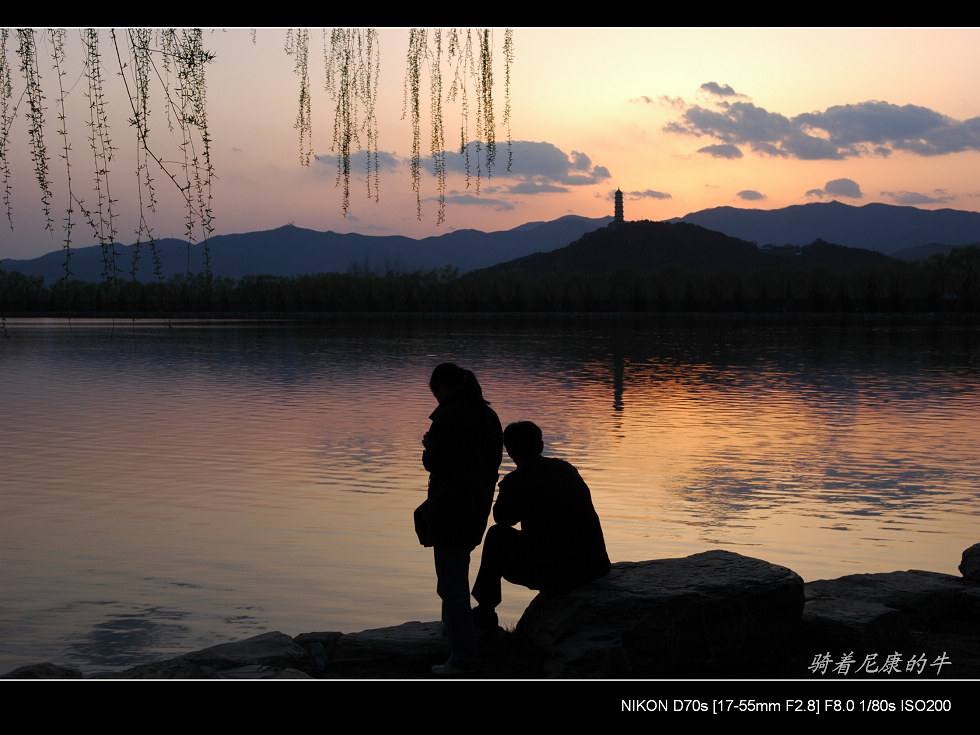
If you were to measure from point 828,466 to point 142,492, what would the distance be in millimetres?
12575

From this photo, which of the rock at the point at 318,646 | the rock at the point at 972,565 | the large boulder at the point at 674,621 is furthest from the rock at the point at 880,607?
the rock at the point at 318,646

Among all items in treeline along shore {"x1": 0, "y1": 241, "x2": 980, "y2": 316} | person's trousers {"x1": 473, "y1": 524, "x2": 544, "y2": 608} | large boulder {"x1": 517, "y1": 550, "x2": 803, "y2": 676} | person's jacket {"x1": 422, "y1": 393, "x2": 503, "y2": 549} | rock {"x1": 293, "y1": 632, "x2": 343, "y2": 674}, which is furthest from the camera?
treeline along shore {"x1": 0, "y1": 241, "x2": 980, "y2": 316}

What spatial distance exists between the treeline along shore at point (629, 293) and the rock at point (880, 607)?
438ft

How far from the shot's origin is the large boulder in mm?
6926

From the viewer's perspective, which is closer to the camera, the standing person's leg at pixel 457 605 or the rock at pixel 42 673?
the rock at pixel 42 673

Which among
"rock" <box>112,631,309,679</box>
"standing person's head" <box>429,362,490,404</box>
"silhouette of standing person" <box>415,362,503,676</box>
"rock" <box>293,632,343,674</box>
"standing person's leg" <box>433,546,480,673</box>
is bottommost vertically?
"rock" <box>293,632,343,674</box>

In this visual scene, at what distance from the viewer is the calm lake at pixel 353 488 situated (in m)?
10.1

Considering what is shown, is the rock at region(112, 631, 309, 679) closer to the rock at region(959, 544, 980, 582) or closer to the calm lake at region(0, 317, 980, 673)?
the calm lake at region(0, 317, 980, 673)

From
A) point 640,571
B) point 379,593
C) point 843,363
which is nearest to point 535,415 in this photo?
point 379,593

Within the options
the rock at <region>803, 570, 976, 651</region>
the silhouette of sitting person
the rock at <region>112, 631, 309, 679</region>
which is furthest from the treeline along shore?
the rock at <region>803, 570, 976, 651</region>

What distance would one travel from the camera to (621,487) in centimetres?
1634

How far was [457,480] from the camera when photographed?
6582 mm

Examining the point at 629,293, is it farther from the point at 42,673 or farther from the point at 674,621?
the point at 42,673

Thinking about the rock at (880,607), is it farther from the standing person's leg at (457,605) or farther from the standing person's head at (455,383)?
the standing person's head at (455,383)
